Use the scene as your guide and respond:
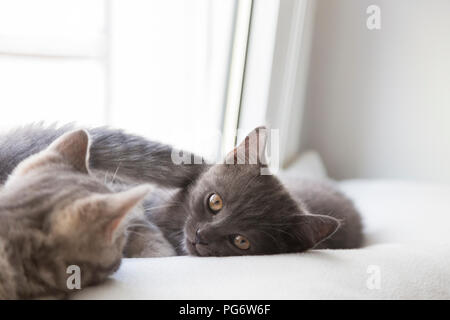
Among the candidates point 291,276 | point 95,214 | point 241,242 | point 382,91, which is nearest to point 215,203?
point 241,242

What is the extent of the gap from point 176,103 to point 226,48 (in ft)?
0.85

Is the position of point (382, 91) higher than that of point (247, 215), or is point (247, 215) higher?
point (382, 91)

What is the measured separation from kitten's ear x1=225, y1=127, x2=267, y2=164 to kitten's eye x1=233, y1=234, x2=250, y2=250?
0.23 m

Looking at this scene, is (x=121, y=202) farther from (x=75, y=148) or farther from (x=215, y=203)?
(x=215, y=203)

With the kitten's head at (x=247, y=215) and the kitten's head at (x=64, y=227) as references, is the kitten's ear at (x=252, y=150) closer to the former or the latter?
the kitten's head at (x=247, y=215)

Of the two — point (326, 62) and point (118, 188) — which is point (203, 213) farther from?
point (326, 62)

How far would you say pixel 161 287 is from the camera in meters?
0.94

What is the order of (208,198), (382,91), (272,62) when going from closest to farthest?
(208,198) → (272,62) → (382,91)

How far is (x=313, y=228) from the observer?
4.26ft

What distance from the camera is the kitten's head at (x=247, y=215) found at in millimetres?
1282

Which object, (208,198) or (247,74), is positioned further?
(247,74)

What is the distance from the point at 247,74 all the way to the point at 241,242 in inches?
32.9

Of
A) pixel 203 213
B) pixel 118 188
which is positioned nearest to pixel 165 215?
pixel 203 213

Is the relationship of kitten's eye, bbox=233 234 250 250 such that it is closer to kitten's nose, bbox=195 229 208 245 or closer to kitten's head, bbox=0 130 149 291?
kitten's nose, bbox=195 229 208 245
